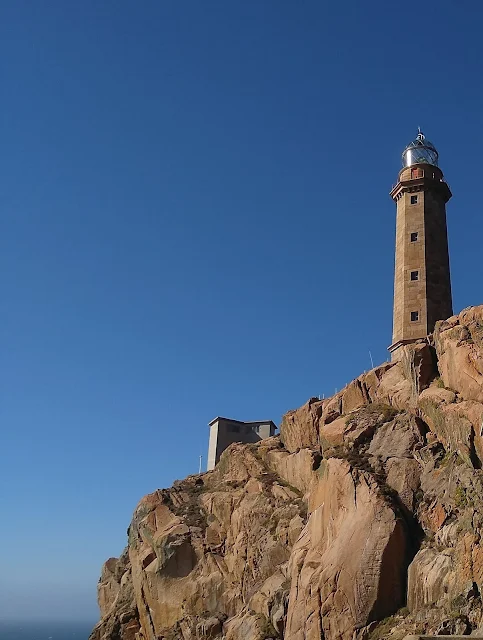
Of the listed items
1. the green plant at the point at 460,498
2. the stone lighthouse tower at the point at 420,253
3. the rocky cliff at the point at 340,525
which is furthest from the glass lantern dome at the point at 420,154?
the green plant at the point at 460,498

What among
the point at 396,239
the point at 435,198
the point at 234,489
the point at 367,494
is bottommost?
the point at 367,494

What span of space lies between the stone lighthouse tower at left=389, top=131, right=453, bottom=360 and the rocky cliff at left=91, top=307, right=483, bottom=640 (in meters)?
10.9

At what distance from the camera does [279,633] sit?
3219 centimetres

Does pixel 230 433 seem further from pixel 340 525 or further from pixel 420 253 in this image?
pixel 340 525

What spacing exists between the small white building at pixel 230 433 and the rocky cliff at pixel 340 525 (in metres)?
12.7

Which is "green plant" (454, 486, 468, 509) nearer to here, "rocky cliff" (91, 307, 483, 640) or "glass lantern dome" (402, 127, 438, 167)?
"rocky cliff" (91, 307, 483, 640)

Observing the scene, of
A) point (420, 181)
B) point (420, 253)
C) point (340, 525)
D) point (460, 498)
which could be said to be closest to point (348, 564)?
point (340, 525)

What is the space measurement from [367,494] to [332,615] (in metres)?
5.64

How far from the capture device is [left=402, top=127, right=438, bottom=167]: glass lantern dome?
5738 centimetres

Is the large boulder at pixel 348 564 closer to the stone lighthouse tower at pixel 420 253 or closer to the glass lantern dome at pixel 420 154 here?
the stone lighthouse tower at pixel 420 253

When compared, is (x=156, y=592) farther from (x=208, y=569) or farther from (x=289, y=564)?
(x=289, y=564)

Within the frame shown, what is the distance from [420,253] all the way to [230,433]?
1012 inches

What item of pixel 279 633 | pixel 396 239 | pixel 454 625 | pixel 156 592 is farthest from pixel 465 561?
pixel 396 239

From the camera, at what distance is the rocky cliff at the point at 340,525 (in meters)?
28.0
